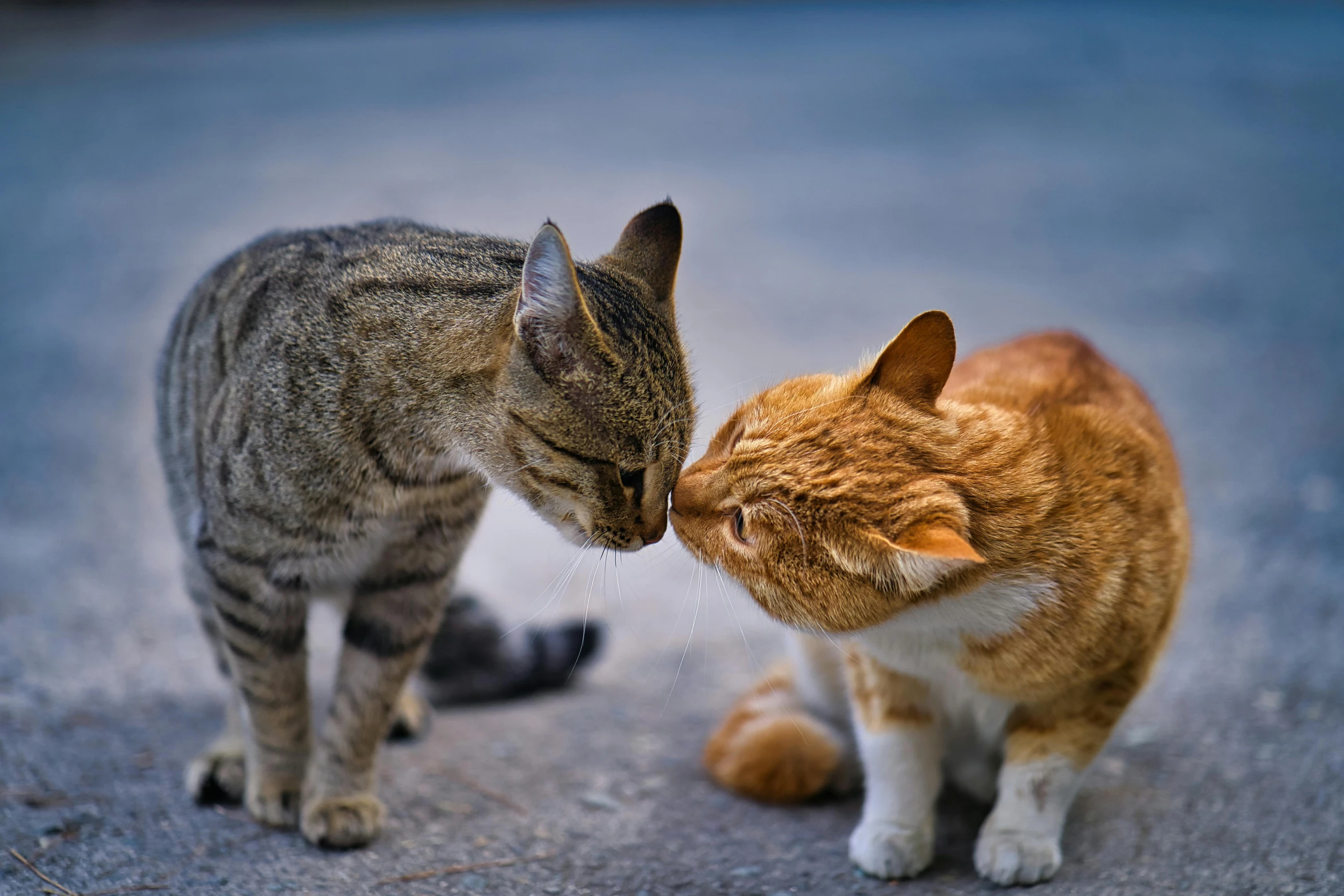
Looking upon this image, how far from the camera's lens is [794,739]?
7.25 ft

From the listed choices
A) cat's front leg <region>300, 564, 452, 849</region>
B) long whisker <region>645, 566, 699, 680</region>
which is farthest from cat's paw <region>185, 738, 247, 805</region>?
long whisker <region>645, 566, 699, 680</region>

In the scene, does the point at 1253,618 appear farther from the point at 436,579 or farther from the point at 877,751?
the point at 436,579

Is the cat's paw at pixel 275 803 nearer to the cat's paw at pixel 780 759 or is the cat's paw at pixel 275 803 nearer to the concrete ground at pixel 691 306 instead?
the concrete ground at pixel 691 306

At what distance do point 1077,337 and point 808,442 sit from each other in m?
1.05

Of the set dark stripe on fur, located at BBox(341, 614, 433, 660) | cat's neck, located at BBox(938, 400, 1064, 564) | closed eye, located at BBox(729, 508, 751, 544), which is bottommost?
dark stripe on fur, located at BBox(341, 614, 433, 660)

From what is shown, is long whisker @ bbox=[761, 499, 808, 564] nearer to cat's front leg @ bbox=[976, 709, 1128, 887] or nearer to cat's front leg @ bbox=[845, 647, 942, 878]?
cat's front leg @ bbox=[845, 647, 942, 878]

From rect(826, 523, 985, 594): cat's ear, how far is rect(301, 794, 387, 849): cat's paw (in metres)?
1.09

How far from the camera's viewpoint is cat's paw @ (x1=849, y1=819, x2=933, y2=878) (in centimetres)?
193

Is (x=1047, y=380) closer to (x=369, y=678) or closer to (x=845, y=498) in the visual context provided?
(x=845, y=498)

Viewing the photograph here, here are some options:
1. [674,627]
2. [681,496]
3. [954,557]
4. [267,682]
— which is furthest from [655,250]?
[674,627]

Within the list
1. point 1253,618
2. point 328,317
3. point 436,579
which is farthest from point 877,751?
point 1253,618

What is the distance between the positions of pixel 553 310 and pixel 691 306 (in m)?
3.88

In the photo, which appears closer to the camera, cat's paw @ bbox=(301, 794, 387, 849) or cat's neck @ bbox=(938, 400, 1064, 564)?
cat's neck @ bbox=(938, 400, 1064, 564)

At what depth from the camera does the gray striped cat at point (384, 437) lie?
178 centimetres
